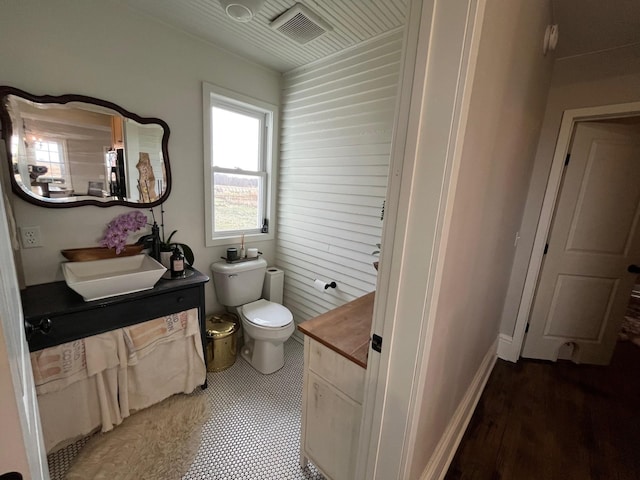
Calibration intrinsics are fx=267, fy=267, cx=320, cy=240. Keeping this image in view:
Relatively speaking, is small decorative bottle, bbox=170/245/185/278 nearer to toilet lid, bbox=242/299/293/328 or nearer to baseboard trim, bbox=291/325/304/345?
toilet lid, bbox=242/299/293/328

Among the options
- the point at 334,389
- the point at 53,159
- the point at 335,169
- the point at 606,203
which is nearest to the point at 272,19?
the point at 335,169

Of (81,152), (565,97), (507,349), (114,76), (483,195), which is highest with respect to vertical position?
(565,97)

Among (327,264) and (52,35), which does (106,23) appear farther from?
(327,264)

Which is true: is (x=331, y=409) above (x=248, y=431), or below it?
above

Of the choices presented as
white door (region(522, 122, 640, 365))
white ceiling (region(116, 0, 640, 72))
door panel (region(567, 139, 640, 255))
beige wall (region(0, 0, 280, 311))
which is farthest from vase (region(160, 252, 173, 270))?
door panel (region(567, 139, 640, 255))

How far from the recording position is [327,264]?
2301mm

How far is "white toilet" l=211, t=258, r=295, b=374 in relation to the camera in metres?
2.02

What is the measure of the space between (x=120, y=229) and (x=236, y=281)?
2.88 ft

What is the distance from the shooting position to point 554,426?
1.69m

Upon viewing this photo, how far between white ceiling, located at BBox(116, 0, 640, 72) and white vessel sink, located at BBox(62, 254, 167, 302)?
160 centimetres

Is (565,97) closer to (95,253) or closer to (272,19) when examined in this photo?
(272,19)

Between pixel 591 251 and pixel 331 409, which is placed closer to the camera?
pixel 331 409

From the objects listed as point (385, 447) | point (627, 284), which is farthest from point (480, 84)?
point (627, 284)

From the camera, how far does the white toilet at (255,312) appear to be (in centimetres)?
202
